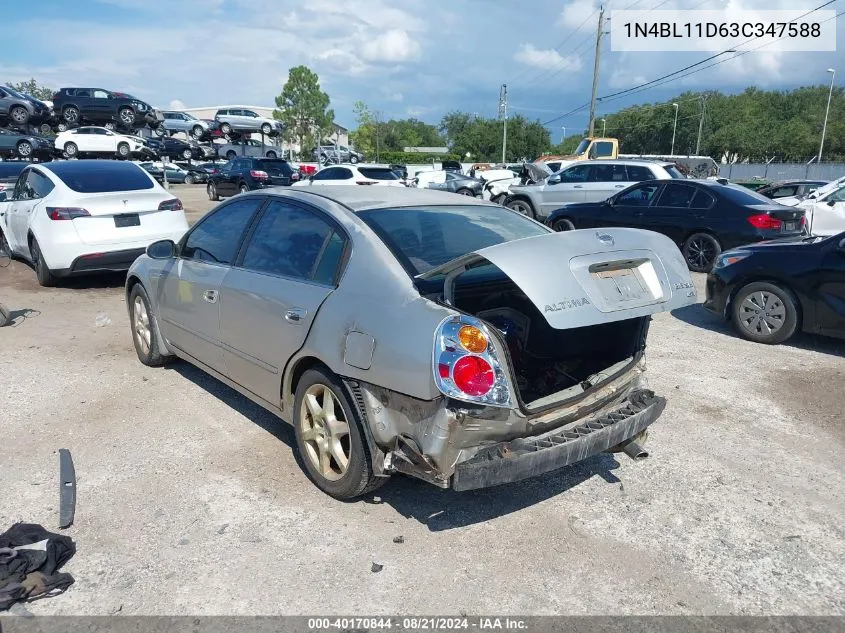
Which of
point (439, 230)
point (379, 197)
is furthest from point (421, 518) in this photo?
point (379, 197)

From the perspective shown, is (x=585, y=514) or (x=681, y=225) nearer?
(x=585, y=514)

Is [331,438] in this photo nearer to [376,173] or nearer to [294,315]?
[294,315]

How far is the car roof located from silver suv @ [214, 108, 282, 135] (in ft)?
131

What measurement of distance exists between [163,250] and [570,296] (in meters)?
3.52

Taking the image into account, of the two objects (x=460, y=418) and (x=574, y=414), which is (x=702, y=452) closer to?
(x=574, y=414)

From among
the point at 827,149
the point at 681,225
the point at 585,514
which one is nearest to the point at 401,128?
the point at 827,149

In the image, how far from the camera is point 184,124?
42250 millimetres

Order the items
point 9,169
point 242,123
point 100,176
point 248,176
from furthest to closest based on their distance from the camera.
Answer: point 242,123 < point 248,176 < point 9,169 < point 100,176

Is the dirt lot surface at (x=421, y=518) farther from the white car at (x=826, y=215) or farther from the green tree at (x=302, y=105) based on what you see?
the green tree at (x=302, y=105)

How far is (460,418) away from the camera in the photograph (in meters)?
Answer: 2.81

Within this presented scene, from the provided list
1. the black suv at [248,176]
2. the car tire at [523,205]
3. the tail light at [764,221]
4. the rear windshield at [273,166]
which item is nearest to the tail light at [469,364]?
the tail light at [764,221]

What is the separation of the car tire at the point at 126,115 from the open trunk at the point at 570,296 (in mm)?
31593

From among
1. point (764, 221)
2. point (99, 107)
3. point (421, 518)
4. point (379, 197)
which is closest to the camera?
point (421, 518)

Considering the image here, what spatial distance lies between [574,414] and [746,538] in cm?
108
